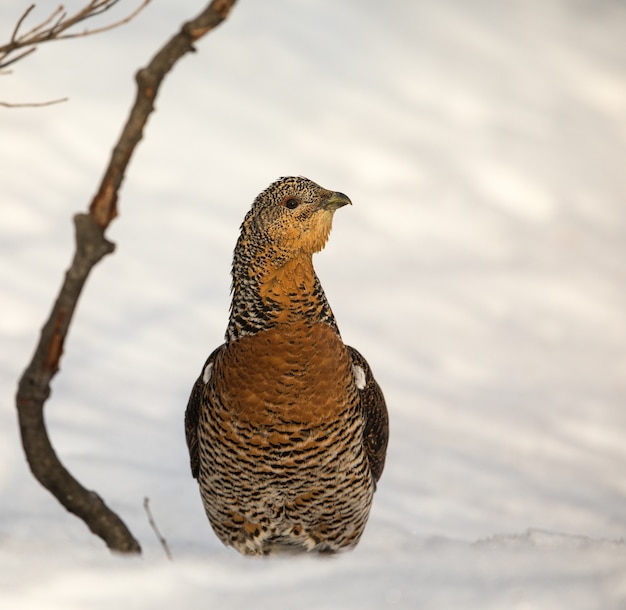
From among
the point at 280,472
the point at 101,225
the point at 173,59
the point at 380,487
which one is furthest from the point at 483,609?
the point at 380,487

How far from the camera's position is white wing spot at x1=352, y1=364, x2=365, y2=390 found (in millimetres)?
4438

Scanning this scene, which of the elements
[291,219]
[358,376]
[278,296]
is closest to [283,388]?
[278,296]

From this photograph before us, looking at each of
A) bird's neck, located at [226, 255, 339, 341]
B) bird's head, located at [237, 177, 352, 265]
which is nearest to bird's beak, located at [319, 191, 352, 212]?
bird's head, located at [237, 177, 352, 265]

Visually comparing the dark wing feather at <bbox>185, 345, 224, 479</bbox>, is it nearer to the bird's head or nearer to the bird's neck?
the bird's neck

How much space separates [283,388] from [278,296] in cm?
40

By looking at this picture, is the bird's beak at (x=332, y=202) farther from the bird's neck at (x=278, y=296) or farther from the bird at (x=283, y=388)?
the bird's neck at (x=278, y=296)

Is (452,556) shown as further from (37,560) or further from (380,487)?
(380,487)

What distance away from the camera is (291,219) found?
3.97 metres

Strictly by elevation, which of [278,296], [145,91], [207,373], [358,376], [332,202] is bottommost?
[207,373]

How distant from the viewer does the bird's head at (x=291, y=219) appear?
3.97m

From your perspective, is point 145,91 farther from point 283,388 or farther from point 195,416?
point 195,416

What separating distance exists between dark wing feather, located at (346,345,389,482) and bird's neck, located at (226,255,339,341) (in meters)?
0.59

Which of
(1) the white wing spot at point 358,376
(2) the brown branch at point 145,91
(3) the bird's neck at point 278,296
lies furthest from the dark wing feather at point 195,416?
(2) the brown branch at point 145,91

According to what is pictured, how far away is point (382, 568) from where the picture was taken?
11.7ft
